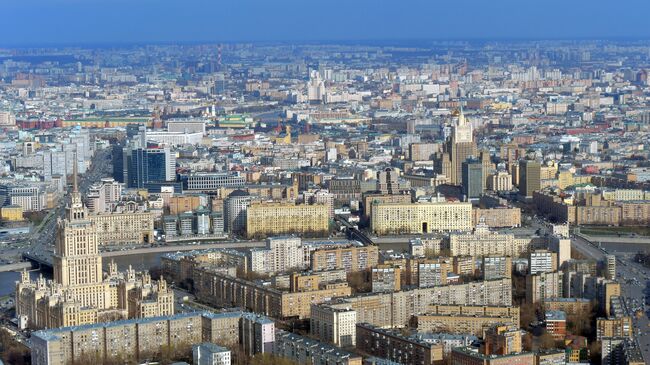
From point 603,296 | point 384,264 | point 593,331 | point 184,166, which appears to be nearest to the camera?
point 593,331

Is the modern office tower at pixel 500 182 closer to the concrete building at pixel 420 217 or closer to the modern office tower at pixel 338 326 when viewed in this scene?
the concrete building at pixel 420 217

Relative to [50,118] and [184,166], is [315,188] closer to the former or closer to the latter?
[184,166]

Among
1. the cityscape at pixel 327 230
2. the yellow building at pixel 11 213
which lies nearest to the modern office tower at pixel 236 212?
the cityscape at pixel 327 230

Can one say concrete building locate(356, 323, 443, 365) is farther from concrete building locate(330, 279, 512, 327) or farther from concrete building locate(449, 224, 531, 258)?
concrete building locate(449, 224, 531, 258)

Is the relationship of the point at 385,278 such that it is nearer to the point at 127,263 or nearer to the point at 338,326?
the point at 338,326

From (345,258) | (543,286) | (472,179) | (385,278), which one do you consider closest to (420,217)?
(472,179)

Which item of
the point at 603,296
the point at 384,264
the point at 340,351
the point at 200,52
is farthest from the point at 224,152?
the point at 200,52
